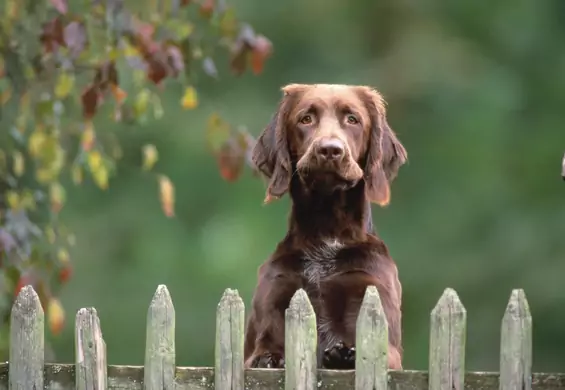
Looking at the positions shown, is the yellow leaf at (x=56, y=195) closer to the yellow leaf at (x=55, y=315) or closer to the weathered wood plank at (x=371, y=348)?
the yellow leaf at (x=55, y=315)

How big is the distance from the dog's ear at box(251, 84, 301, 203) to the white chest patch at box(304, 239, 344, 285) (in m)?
0.25

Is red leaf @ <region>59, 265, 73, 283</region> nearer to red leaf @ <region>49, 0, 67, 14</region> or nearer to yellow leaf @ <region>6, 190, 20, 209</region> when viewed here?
yellow leaf @ <region>6, 190, 20, 209</region>

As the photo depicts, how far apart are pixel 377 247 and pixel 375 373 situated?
89 cm

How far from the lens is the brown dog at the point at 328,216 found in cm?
475

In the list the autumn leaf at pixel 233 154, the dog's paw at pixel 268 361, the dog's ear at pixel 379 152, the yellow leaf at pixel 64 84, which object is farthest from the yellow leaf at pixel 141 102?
the dog's paw at pixel 268 361

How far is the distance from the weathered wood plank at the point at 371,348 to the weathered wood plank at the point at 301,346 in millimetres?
121

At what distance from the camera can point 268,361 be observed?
15.3 ft

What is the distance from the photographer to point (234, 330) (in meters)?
4.17

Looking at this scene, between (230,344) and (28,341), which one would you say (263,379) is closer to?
(230,344)

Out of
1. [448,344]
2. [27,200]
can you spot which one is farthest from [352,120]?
[27,200]

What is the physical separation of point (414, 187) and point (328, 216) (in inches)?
305

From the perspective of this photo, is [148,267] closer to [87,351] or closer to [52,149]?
[52,149]

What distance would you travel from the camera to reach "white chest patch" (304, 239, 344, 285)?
4840mm

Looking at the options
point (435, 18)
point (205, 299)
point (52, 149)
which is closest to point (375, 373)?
point (52, 149)
